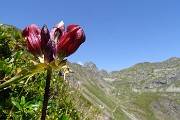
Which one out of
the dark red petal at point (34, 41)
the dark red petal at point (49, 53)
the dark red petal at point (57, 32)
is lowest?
the dark red petal at point (49, 53)

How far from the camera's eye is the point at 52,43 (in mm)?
1341

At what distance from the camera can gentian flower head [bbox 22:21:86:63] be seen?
1319 mm

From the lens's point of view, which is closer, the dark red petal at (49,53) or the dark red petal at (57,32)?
the dark red petal at (49,53)

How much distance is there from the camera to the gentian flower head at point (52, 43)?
132 cm

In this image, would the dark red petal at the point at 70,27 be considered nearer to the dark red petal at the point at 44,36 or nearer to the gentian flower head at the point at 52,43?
the gentian flower head at the point at 52,43

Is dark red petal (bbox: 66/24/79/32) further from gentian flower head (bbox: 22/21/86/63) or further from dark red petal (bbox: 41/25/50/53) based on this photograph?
dark red petal (bbox: 41/25/50/53)

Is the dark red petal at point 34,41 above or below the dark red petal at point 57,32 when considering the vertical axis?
below

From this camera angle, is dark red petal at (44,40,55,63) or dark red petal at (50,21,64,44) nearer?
dark red petal at (44,40,55,63)

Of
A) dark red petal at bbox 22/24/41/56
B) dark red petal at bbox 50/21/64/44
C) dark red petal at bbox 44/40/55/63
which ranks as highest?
dark red petal at bbox 50/21/64/44

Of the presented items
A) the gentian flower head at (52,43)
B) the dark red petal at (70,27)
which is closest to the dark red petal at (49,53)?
the gentian flower head at (52,43)

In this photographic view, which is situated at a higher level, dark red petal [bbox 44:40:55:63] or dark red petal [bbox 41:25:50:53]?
dark red petal [bbox 41:25:50:53]

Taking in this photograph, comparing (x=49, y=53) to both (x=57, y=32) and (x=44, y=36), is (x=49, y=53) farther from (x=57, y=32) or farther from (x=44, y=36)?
(x=57, y=32)

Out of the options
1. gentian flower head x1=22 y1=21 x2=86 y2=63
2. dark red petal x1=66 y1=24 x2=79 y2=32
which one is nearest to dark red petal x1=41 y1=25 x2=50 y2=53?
gentian flower head x1=22 y1=21 x2=86 y2=63

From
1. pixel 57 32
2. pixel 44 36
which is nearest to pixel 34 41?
pixel 44 36
